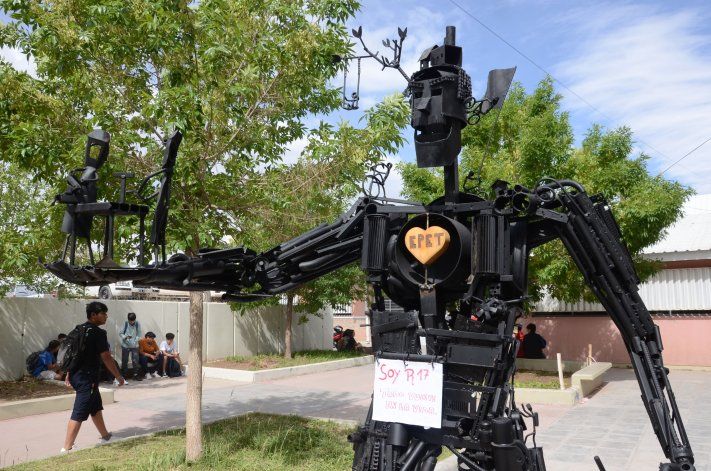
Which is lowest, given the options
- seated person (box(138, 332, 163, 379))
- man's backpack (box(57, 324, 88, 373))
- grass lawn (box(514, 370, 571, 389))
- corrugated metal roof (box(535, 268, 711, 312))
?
grass lawn (box(514, 370, 571, 389))

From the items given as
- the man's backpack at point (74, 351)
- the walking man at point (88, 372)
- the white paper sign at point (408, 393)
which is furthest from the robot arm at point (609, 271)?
the man's backpack at point (74, 351)

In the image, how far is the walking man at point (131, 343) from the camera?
1373 cm

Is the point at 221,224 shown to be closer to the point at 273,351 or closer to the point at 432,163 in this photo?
the point at 432,163

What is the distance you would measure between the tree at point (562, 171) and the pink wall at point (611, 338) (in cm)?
369

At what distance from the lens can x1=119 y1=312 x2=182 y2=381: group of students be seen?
13789 mm

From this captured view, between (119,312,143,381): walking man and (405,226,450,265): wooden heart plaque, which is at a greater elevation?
(405,226,450,265): wooden heart plaque

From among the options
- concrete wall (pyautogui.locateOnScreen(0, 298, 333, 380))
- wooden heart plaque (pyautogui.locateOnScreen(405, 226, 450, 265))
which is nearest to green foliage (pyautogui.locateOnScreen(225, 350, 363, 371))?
concrete wall (pyautogui.locateOnScreen(0, 298, 333, 380))

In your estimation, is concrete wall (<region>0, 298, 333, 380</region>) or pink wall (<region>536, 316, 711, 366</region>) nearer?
concrete wall (<region>0, 298, 333, 380</region>)

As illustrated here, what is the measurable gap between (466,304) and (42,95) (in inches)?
197

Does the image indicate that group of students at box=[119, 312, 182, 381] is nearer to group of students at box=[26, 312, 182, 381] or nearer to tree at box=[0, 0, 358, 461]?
group of students at box=[26, 312, 182, 381]

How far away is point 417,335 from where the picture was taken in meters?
3.78

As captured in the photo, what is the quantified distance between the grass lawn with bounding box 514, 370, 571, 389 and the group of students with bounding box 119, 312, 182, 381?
820cm

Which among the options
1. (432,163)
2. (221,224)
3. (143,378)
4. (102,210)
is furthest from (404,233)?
(143,378)

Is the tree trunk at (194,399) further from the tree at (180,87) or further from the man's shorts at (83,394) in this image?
the man's shorts at (83,394)
